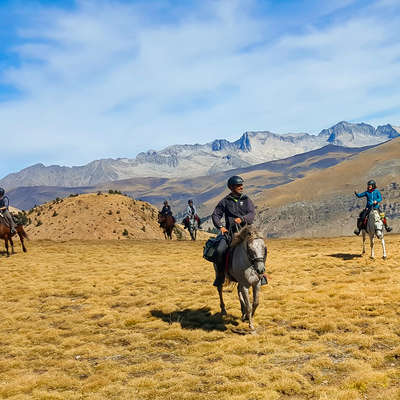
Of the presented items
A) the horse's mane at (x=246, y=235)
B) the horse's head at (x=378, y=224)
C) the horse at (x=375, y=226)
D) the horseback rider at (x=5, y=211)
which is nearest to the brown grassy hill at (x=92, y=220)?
the horseback rider at (x=5, y=211)

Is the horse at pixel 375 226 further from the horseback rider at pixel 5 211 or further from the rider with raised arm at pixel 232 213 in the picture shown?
the horseback rider at pixel 5 211

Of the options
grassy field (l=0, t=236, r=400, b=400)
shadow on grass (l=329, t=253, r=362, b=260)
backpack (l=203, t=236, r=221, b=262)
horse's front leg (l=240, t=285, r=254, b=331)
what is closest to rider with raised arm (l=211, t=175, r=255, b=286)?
backpack (l=203, t=236, r=221, b=262)

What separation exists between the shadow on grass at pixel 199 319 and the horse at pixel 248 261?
3.17ft

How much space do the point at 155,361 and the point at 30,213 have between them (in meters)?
75.7

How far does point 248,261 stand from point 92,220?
6251 cm

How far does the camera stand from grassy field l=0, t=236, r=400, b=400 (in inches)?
307

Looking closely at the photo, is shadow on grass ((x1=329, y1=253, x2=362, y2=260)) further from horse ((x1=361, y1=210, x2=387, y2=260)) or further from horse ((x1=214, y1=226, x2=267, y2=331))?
horse ((x1=214, y1=226, x2=267, y2=331))

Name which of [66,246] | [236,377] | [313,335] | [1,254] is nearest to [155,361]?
[236,377]

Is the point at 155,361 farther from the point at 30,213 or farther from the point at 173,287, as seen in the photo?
the point at 30,213

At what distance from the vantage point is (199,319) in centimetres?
1284

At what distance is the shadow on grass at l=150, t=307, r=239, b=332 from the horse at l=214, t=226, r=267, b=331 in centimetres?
97

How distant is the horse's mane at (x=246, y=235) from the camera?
34.6ft

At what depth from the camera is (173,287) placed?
17703mm

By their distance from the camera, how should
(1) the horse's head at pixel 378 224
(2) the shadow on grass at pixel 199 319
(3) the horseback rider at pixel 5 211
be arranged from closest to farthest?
(2) the shadow on grass at pixel 199 319
(1) the horse's head at pixel 378 224
(3) the horseback rider at pixel 5 211
